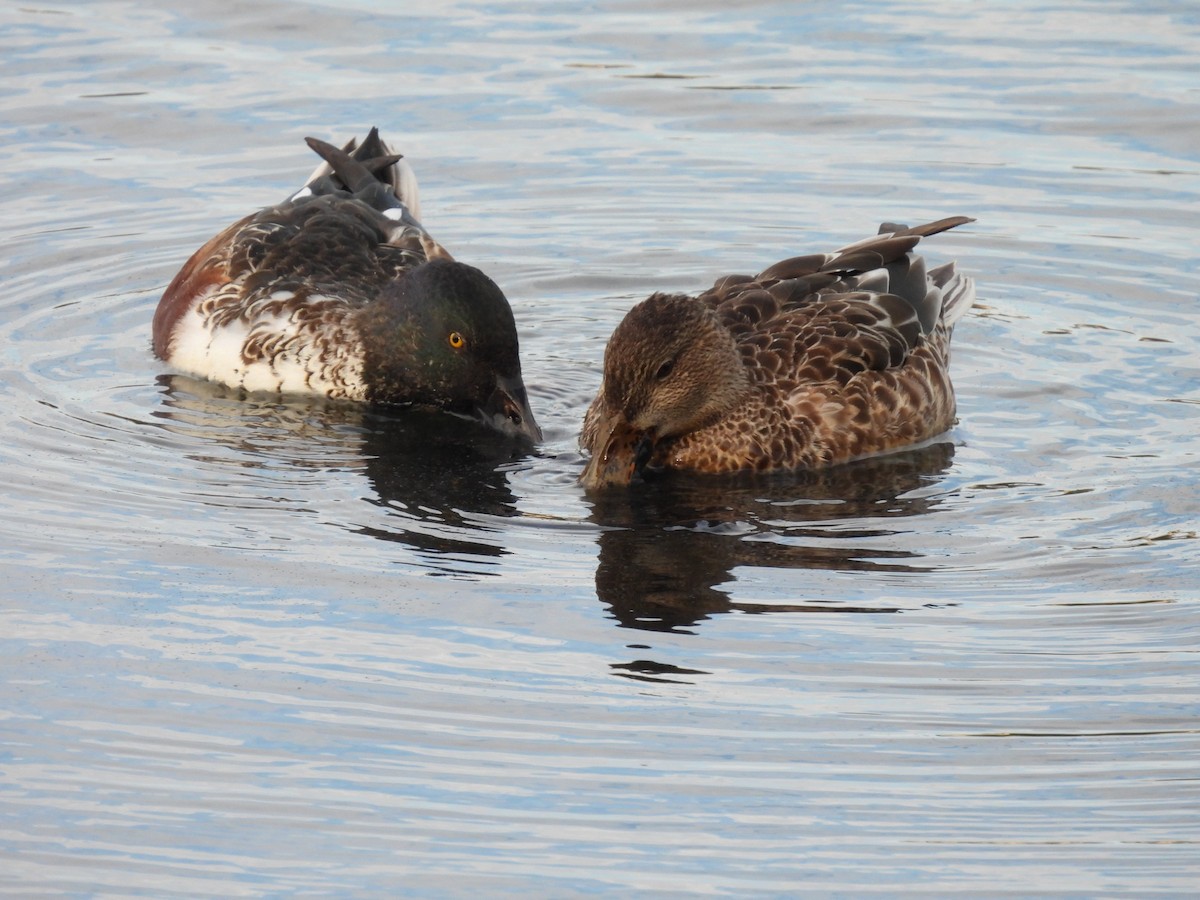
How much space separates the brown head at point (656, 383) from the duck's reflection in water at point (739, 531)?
19 centimetres

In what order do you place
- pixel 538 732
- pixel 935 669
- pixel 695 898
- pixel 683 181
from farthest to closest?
pixel 683 181 < pixel 935 669 < pixel 538 732 < pixel 695 898

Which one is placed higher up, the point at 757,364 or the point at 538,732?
the point at 757,364

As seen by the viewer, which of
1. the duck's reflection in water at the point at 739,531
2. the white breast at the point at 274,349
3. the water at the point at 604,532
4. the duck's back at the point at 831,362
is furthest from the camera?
the white breast at the point at 274,349

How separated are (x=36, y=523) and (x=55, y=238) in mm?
4630

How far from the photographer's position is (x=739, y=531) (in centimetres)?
859

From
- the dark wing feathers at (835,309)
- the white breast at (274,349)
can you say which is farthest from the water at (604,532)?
the dark wing feathers at (835,309)

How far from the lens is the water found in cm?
612

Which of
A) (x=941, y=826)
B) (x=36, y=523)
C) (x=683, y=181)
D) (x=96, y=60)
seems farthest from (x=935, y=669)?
(x=96, y=60)

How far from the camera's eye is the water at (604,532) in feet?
20.1

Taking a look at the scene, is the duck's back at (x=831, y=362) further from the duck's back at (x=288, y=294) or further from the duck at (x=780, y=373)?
the duck's back at (x=288, y=294)

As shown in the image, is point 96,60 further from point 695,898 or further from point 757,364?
point 695,898

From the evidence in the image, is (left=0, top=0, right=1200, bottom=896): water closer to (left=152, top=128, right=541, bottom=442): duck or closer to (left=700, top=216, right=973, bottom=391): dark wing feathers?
(left=152, top=128, right=541, bottom=442): duck

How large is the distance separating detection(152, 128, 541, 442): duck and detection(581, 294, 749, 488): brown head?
89cm

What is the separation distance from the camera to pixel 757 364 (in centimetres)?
962
